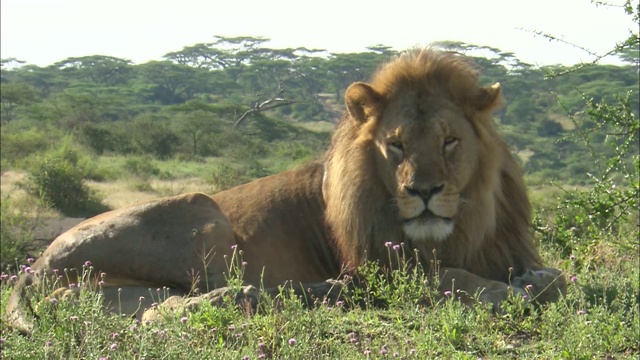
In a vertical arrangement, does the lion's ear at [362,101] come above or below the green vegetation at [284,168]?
above

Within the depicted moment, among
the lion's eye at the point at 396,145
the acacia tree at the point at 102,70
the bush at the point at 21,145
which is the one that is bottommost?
the acacia tree at the point at 102,70

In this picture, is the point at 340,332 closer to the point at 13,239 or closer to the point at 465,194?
the point at 465,194

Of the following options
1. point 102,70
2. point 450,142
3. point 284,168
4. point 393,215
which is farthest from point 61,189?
point 102,70

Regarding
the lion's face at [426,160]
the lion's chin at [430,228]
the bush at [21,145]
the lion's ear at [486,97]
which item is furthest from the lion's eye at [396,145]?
the bush at [21,145]

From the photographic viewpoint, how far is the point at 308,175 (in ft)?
20.9

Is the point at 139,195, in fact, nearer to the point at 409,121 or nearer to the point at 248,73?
the point at 409,121

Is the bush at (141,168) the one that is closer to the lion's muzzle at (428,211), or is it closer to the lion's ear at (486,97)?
the lion's ear at (486,97)

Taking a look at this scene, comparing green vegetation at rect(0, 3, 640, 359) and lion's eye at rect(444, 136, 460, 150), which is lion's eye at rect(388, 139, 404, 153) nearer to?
lion's eye at rect(444, 136, 460, 150)

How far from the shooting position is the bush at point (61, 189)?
20516mm

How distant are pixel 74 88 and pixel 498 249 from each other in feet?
182

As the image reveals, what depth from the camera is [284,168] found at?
27.2m

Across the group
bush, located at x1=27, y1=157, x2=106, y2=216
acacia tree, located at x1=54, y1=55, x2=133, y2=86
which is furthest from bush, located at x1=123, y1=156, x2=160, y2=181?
acacia tree, located at x1=54, y1=55, x2=133, y2=86

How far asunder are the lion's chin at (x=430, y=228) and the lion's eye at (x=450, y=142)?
0.38 m

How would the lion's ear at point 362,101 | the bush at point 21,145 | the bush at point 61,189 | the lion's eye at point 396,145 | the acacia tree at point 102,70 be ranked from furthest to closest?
1. the acacia tree at point 102,70
2. the bush at point 21,145
3. the bush at point 61,189
4. the lion's ear at point 362,101
5. the lion's eye at point 396,145
